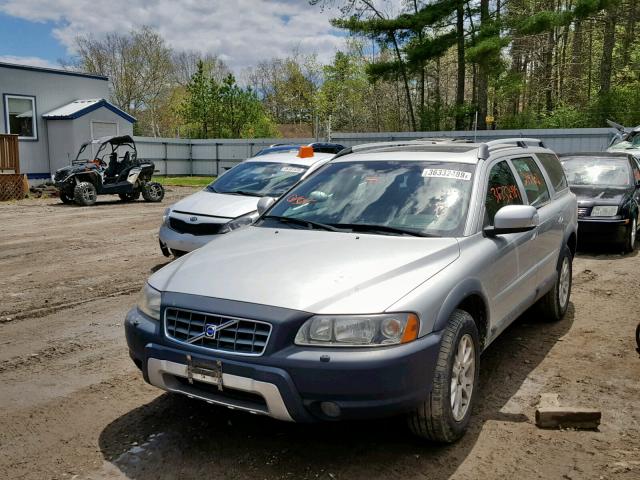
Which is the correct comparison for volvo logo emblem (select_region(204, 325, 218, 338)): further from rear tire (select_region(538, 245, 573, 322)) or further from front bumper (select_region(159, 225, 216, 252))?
front bumper (select_region(159, 225, 216, 252))

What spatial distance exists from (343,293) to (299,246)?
2.45ft

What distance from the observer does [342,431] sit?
358 cm

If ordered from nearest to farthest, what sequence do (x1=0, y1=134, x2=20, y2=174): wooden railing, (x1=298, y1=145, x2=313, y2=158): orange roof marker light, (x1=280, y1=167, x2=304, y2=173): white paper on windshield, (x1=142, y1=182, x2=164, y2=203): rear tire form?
(x1=280, y1=167, x2=304, y2=173): white paper on windshield < (x1=298, y1=145, x2=313, y2=158): orange roof marker light < (x1=142, y1=182, x2=164, y2=203): rear tire < (x1=0, y1=134, x2=20, y2=174): wooden railing

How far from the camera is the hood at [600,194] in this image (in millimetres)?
9369

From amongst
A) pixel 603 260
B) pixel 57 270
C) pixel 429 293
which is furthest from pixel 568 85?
pixel 429 293

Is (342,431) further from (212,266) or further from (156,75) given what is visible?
(156,75)

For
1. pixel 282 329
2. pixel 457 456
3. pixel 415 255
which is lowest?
pixel 457 456

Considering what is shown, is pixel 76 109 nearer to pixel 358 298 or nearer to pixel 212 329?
pixel 212 329

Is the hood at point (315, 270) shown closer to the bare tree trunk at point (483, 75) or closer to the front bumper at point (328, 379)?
the front bumper at point (328, 379)

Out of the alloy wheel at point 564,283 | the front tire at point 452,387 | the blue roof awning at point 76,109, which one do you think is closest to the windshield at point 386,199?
the front tire at point 452,387

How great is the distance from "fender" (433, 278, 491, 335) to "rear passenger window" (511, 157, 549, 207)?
1642 millimetres

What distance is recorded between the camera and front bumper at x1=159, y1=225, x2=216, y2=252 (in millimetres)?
7453

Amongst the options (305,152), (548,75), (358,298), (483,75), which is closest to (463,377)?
(358,298)

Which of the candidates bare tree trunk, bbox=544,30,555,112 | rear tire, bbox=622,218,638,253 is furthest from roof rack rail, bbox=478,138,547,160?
bare tree trunk, bbox=544,30,555,112
